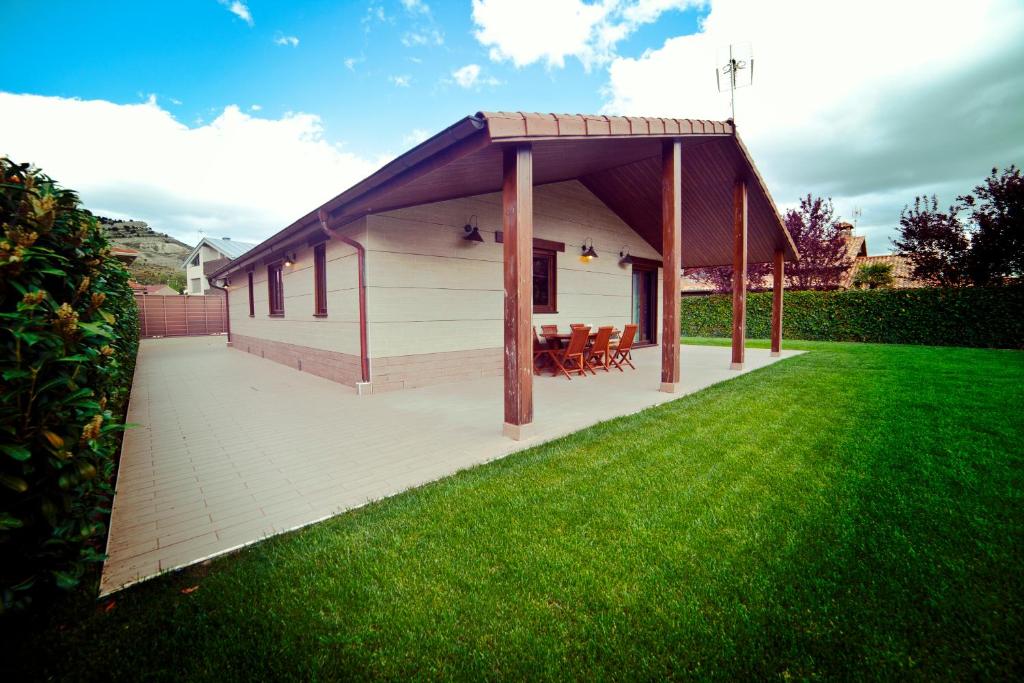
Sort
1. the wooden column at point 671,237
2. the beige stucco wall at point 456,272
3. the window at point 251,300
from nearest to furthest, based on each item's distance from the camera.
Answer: the wooden column at point 671,237 < the beige stucco wall at point 456,272 < the window at point 251,300

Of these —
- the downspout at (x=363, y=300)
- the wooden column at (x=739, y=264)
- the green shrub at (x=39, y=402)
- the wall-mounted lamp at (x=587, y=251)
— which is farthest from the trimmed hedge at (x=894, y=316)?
the green shrub at (x=39, y=402)

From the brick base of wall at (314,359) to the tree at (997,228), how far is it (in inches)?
700

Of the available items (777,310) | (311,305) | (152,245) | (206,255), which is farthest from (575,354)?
(152,245)

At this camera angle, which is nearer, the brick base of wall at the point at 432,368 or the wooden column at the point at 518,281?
the wooden column at the point at 518,281

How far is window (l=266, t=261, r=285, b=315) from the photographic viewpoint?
32.0 ft

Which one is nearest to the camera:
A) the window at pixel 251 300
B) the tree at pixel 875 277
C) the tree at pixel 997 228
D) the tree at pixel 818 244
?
the tree at pixel 997 228

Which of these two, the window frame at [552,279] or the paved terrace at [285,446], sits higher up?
the window frame at [552,279]

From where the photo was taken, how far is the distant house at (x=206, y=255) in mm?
24438

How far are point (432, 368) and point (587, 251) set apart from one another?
4599 millimetres

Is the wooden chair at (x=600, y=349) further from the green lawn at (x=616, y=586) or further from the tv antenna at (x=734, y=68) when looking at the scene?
the green lawn at (x=616, y=586)

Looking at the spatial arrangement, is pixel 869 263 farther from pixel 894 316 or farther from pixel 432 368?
pixel 432 368

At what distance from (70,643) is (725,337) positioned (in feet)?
57.3

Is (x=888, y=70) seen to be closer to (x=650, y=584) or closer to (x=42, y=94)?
(x=650, y=584)

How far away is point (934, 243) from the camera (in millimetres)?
13461
